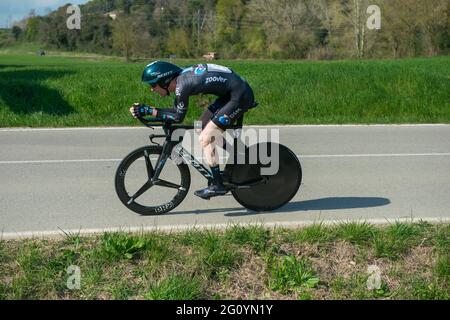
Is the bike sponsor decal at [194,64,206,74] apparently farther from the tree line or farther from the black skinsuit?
the tree line

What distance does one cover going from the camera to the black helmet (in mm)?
6031

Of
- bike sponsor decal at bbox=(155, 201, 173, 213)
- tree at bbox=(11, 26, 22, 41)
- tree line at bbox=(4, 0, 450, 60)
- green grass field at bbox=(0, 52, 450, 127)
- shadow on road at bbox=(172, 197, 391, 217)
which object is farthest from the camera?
tree at bbox=(11, 26, 22, 41)

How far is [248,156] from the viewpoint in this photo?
655 cm

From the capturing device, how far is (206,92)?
6215mm

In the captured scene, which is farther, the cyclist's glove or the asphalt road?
the asphalt road

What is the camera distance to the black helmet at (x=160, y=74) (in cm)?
603

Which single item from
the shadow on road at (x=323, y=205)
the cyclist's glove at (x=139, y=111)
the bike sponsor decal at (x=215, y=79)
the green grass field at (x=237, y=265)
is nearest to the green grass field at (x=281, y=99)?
the shadow on road at (x=323, y=205)

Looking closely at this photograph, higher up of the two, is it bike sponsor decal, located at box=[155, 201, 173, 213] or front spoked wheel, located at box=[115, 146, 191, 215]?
front spoked wheel, located at box=[115, 146, 191, 215]

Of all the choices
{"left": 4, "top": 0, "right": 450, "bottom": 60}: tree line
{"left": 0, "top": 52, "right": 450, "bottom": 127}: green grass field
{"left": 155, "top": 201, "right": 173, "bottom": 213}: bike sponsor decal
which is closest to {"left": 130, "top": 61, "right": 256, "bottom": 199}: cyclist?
{"left": 155, "top": 201, "right": 173, "bottom": 213}: bike sponsor decal

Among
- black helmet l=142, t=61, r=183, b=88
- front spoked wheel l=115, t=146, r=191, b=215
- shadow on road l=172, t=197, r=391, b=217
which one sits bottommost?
shadow on road l=172, t=197, r=391, b=217

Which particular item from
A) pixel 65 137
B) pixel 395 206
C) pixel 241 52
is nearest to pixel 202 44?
pixel 241 52

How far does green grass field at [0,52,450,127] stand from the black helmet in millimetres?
7602

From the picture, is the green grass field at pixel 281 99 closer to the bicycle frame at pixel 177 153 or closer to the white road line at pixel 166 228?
the bicycle frame at pixel 177 153
